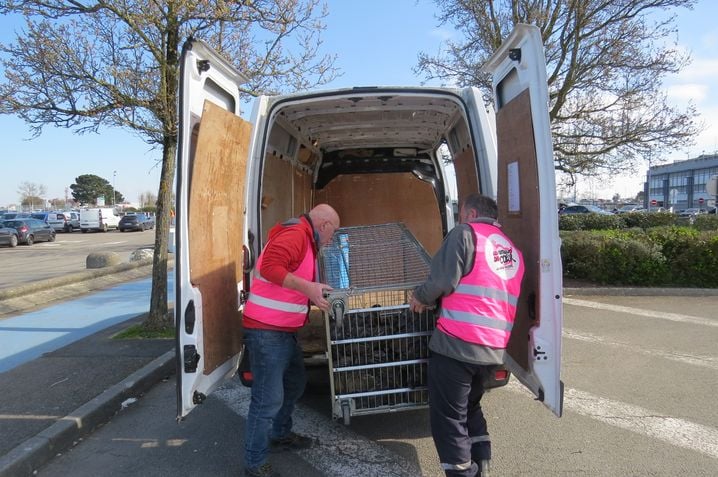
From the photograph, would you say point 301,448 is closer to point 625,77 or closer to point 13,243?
point 625,77

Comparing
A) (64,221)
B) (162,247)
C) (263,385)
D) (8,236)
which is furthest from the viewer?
(64,221)

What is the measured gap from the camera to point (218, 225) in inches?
134

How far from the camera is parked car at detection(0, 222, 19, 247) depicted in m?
26.2

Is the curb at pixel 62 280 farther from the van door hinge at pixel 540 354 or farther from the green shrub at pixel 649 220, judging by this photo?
the green shrub at pixel 649 220

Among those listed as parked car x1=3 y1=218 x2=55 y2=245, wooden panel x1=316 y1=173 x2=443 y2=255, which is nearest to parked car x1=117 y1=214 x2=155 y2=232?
parked car x1=3 y1=218 x2=55 y2=245

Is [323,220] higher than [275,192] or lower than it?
lower

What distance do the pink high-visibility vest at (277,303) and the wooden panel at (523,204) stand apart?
1324mm

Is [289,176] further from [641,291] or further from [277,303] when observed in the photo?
[641,291]

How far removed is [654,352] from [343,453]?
4177mm

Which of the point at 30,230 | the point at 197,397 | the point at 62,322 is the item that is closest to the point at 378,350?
the point at 197,397

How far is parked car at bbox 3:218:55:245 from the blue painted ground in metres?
19.9

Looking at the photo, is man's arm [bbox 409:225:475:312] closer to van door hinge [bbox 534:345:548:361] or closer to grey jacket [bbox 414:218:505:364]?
grey jacket [bbox 414:218:505:364]

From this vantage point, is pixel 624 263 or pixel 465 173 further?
pixel 624 263

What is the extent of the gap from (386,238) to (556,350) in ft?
5.15
